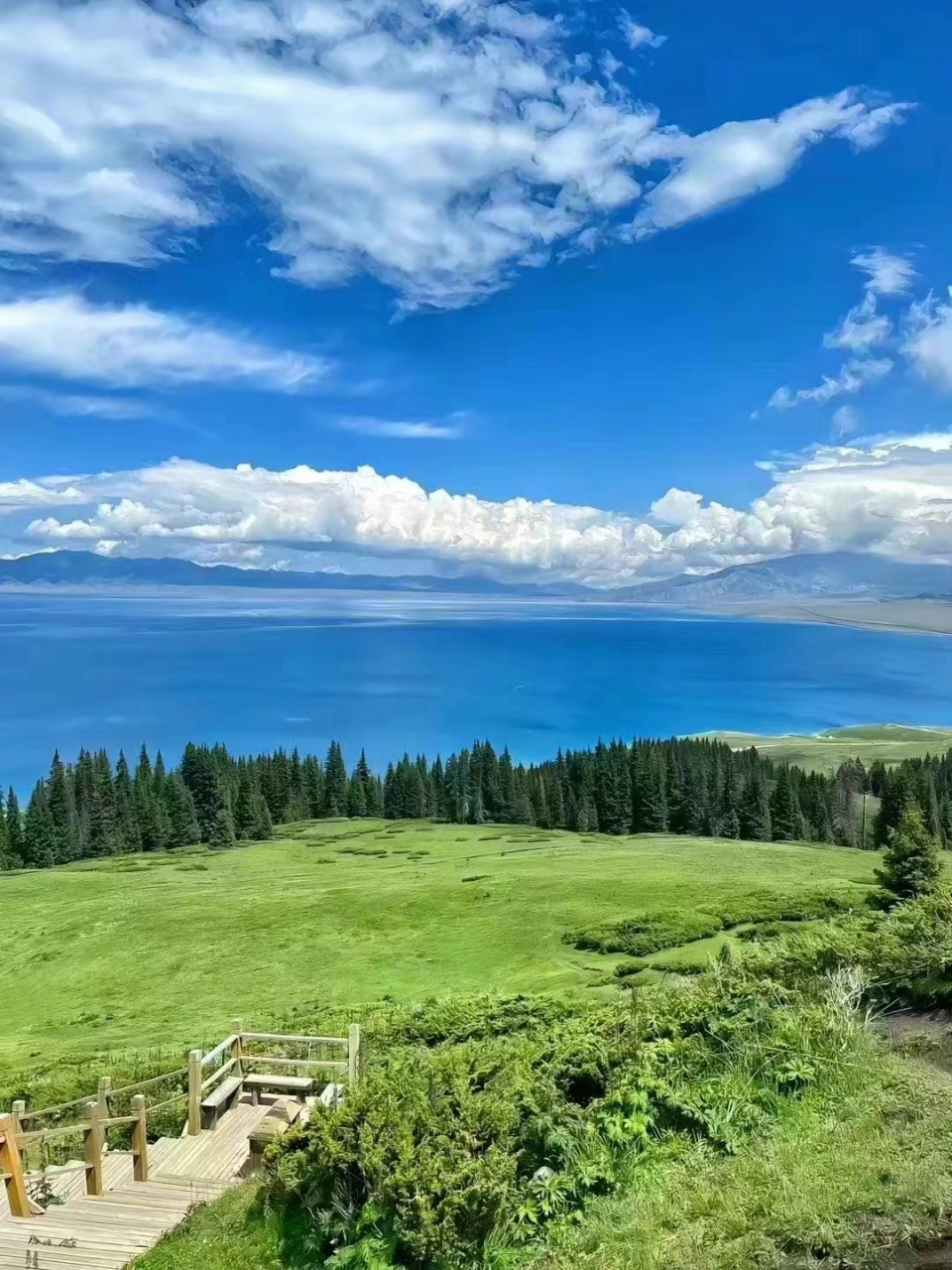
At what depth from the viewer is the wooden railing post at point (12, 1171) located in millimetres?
9711

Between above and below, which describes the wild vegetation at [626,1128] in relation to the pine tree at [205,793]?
above

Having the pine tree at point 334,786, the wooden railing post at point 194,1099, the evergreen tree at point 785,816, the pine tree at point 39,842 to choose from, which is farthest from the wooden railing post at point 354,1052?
the pine tree at point 334,786

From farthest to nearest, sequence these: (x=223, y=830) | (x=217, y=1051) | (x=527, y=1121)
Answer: (x=223, y=830)
(x=217, y=1051)
(x=527, y=1121)

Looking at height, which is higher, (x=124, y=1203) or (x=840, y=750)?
(x=124, y=1203)

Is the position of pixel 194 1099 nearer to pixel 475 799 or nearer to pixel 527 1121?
pixel 527 1121

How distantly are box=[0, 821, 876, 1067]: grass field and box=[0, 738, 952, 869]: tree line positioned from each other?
3049 cm

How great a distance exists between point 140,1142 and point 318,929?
30.7 m

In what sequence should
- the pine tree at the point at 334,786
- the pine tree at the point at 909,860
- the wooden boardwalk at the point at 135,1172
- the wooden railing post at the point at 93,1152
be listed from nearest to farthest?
the wooden boardwalk at the point at 135,1172, the wooden railing post at the point at 93,1152, the pine tree at the point at 909,860, the pine tree at the point at 334,786

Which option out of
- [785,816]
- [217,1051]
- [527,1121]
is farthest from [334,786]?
→ [527,1121]

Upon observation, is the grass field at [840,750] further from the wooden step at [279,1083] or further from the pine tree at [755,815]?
the wooden step at [279,1083]

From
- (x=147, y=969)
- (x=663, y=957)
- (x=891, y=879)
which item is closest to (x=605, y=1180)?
(x=663, y=957)

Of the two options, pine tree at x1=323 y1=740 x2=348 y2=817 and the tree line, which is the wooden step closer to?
the tree line

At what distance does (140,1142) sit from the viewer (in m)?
11.0

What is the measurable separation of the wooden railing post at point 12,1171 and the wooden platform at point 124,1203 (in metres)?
0.15
